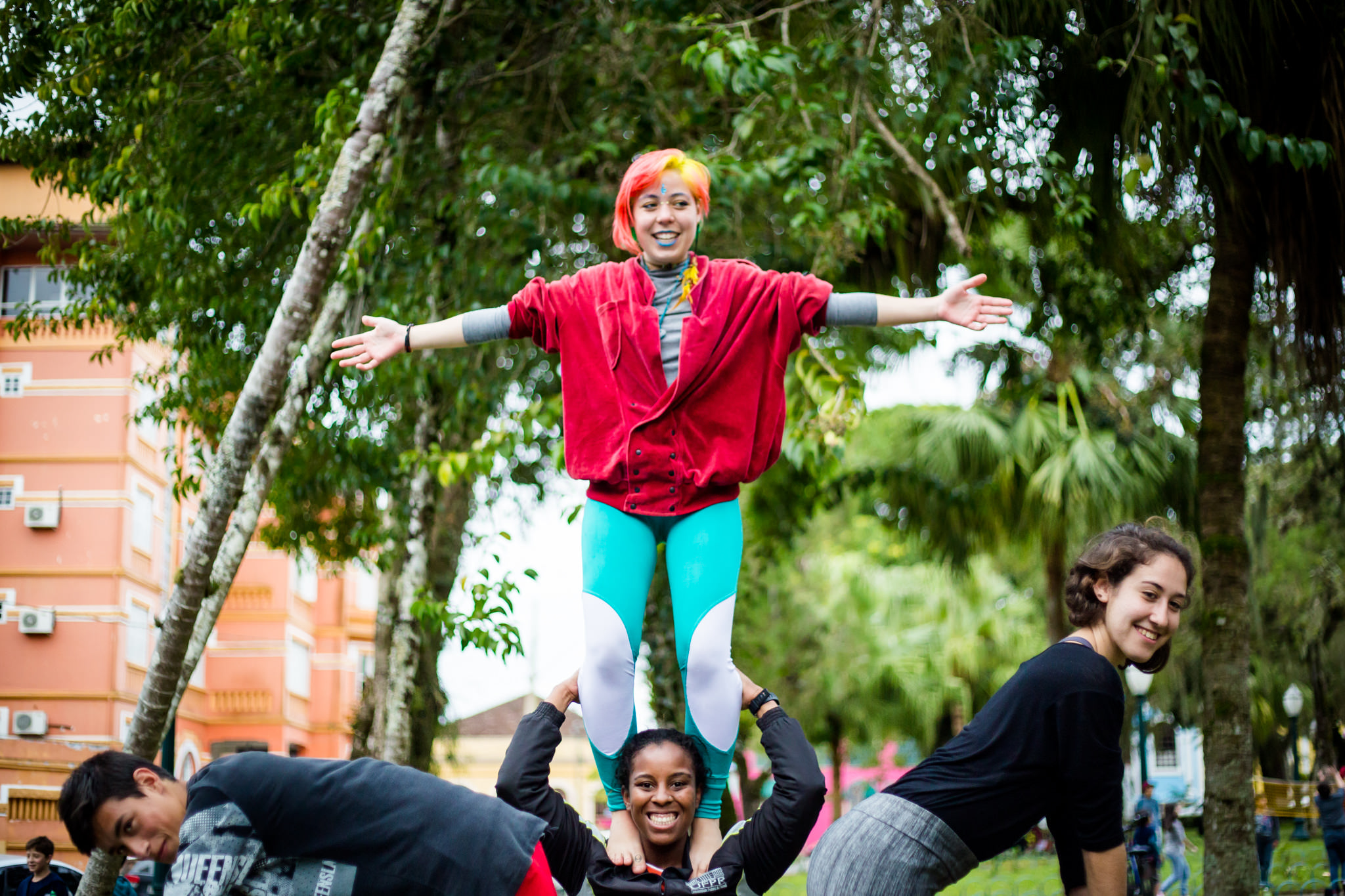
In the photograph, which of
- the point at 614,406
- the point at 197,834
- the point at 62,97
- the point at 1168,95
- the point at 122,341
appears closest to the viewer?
the point at 197,834

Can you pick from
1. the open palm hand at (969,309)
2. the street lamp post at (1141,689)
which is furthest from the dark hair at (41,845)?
the street lamp post at (1141,689)

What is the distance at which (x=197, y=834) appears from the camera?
2.02 metres

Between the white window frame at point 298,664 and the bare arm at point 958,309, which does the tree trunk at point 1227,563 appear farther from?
the white window frame at point 298,664

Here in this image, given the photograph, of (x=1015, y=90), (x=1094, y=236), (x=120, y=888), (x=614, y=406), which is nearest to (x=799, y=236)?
(x=1015, y=90)

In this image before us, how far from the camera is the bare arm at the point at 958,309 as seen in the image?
270cm

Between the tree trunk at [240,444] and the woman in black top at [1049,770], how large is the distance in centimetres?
298

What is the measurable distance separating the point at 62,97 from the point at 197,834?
4868 mm

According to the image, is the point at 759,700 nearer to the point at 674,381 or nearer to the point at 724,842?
the point at 724,842

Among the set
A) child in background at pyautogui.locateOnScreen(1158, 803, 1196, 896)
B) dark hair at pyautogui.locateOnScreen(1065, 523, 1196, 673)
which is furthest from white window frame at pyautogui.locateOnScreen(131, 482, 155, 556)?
child in background at pyautogui.locateOnScreen(1158, 803, 1196, 896)

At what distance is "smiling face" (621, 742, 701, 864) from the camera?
271 centimetres

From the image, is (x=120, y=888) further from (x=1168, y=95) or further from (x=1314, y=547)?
(x=1314, y=547)

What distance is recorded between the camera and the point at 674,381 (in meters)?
2.78

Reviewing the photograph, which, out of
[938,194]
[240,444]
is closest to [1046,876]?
[938,194]

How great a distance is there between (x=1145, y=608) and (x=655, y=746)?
111 centimetres
